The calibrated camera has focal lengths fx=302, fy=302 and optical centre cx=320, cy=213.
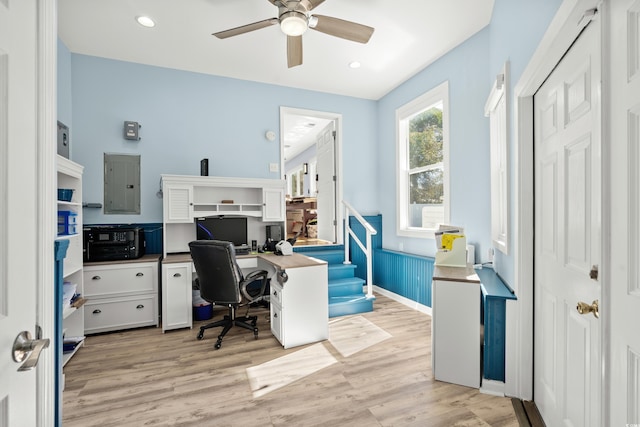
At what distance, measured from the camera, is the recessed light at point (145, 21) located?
9.37ft

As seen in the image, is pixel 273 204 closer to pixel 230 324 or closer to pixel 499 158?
pixel 230 324

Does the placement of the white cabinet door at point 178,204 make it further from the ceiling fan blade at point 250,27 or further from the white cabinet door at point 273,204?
the ceiling fan blade at point 250,27

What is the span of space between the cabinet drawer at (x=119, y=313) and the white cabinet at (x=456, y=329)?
116 inches

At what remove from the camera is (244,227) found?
3.98m

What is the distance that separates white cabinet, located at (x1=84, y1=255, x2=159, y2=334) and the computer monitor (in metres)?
0.62

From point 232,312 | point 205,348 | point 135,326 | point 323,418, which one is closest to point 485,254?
point 323,418

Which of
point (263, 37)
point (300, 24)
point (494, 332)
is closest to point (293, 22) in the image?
point (300, 24)

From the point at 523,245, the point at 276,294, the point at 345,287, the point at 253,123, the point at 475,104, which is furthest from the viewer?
the point at 253,123

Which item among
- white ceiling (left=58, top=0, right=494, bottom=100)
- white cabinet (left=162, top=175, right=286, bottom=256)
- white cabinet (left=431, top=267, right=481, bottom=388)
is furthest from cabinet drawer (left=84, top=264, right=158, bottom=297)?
white cabinet (left=431, top=267, right=481, bottom=388)

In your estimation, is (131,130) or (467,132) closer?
(467,132)

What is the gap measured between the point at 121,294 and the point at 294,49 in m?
3.07

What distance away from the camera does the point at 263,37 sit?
3191 mm

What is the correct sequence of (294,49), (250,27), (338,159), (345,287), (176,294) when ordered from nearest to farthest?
(250,27) < (294,49) < (176,294) < (345,287) < (338,159)

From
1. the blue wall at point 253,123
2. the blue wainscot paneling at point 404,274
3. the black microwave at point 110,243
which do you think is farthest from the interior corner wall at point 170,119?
the blue wainscot paneling at point 404,274
